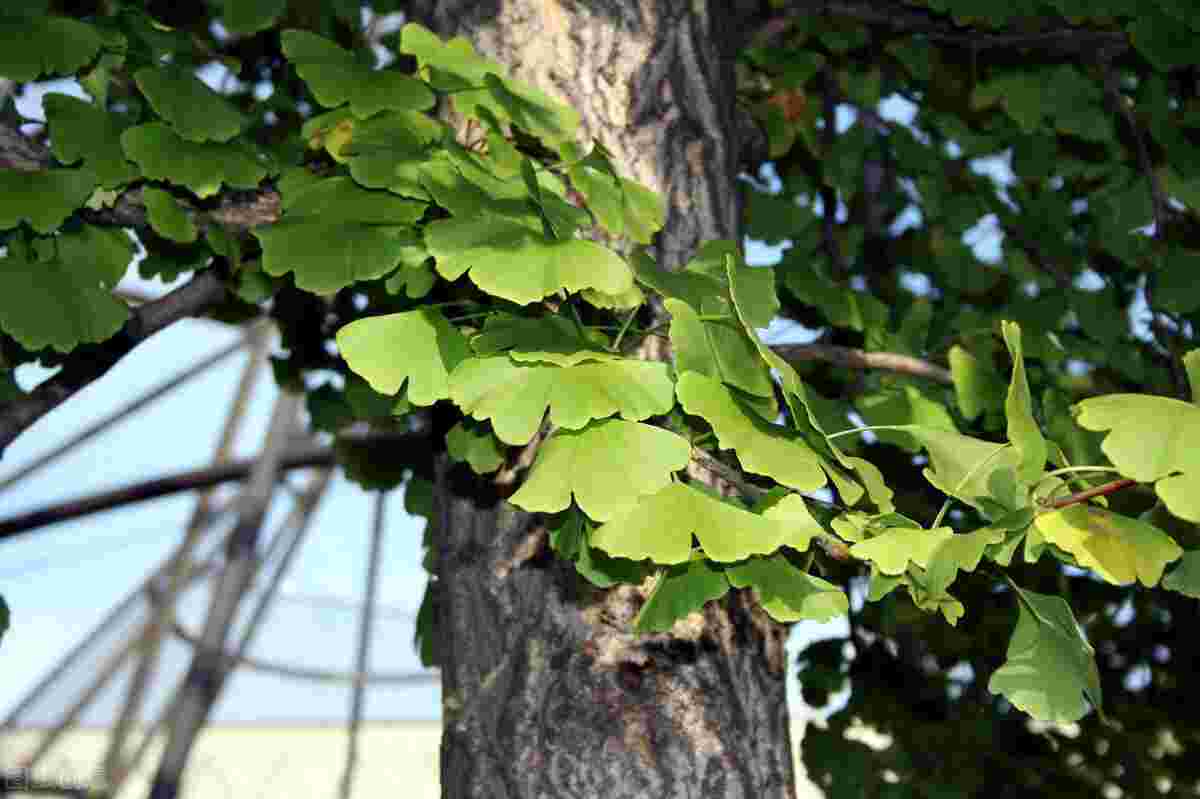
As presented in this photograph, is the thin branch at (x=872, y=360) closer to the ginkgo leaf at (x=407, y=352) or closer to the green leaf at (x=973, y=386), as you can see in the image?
the green leaf at (x=973, y=386)

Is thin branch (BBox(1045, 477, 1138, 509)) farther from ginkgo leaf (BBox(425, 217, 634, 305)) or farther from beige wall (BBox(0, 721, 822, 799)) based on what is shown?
beige wall (BBox(0, 721, 822, 799))

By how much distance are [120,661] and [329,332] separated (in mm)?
3772

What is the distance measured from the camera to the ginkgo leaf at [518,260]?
1.75 metres

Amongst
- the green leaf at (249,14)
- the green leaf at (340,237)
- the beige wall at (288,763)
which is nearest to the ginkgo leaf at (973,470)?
the green leaf at (340,237)

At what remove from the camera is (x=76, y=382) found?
2623 mm

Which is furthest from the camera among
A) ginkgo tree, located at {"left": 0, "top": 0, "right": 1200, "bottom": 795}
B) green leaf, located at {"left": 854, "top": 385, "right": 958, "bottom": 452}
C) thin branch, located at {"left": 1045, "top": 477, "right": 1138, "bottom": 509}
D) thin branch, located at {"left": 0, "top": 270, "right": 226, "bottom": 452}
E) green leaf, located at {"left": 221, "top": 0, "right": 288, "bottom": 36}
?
green leaf, located at {"left": 221, "top": 0, "right": 288, "bottom": 36}

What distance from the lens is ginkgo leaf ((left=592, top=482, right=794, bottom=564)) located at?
62.7 inches

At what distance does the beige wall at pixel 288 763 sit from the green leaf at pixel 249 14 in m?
6.37

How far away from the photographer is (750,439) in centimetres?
168

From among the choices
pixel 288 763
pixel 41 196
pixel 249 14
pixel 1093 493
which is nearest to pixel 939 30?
pixel 249 14

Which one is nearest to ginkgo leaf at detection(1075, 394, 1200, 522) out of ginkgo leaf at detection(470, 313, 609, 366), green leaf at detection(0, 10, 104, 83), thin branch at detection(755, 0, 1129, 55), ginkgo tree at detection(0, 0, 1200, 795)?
ginkgo tree at detection(0, 0, 1200, 795)

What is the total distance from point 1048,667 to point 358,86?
148cm

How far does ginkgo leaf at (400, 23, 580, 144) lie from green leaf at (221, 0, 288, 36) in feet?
2.21

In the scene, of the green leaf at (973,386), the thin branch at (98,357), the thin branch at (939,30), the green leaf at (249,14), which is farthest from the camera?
the thin branch at (939,30)
